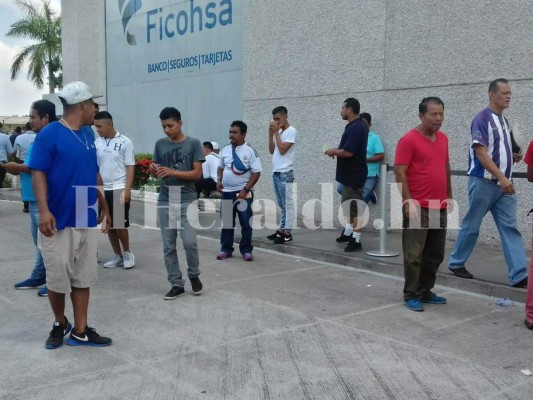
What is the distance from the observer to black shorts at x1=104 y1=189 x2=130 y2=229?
748 centimetres

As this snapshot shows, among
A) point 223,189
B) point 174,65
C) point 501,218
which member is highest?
point 174,65

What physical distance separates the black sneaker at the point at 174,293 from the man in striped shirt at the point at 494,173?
304 centimetres

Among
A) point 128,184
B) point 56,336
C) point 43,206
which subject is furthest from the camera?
point 128,184

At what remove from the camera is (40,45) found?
39.3 m

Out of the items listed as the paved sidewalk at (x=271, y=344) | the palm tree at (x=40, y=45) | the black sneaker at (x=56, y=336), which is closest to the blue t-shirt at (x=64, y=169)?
the black sneaker at (x=56, y=336)

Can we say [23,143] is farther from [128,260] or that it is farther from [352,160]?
[352,160]

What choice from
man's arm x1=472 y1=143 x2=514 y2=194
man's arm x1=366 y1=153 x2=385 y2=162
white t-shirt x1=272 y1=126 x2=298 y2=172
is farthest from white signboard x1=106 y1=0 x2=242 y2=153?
man's arm x1=472 y1=143 x2=514 y2=194

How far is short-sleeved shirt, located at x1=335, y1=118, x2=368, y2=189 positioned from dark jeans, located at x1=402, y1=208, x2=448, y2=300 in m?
2.19

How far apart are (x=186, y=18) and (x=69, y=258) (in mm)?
10910

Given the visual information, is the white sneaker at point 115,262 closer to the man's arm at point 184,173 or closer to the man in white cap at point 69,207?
the man's arm at point 184,173

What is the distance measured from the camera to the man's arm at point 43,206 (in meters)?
4.56

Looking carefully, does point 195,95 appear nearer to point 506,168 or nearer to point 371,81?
point 371,81

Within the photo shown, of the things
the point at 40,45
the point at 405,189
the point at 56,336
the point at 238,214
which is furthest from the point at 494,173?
the point at 40,45

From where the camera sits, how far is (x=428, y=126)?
5781mm
